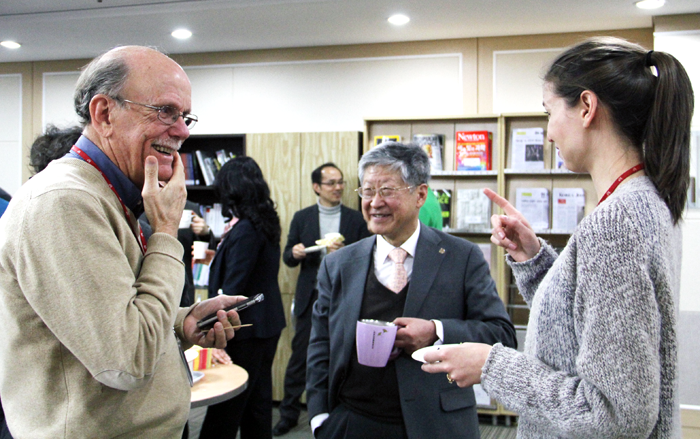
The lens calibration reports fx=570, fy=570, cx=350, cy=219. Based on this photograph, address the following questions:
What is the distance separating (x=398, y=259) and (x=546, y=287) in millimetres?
911

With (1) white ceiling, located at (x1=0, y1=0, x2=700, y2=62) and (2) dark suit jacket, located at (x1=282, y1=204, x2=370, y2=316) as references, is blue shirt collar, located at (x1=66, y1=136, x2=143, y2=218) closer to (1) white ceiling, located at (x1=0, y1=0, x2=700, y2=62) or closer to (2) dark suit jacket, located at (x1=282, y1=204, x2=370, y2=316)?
(1) white ceiling, located at (x1=0, y1=0, x2=700, y2=62)

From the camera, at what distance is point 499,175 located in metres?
4.61

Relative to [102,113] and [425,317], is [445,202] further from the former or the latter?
[102,113]

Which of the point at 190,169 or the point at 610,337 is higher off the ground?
the point at 190,169

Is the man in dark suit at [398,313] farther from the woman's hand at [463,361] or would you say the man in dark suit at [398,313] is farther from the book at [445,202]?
the book at [445,202]

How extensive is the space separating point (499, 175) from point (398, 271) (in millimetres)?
2819

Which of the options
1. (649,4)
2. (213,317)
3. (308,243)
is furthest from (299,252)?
(649,4)

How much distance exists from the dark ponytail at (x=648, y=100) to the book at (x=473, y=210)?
11.7ft

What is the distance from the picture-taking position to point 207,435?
2998mm

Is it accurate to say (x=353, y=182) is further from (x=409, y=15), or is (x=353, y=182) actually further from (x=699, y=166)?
(x=699, y=166)

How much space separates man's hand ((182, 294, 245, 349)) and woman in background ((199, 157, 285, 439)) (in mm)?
1588

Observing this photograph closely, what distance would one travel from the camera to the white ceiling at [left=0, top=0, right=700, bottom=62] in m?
4.17

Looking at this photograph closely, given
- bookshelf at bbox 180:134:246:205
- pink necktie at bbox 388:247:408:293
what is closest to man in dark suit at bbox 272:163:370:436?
bookshelf at bbox 180:134:246:205

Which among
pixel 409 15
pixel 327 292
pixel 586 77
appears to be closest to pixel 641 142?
pixel 586 77
